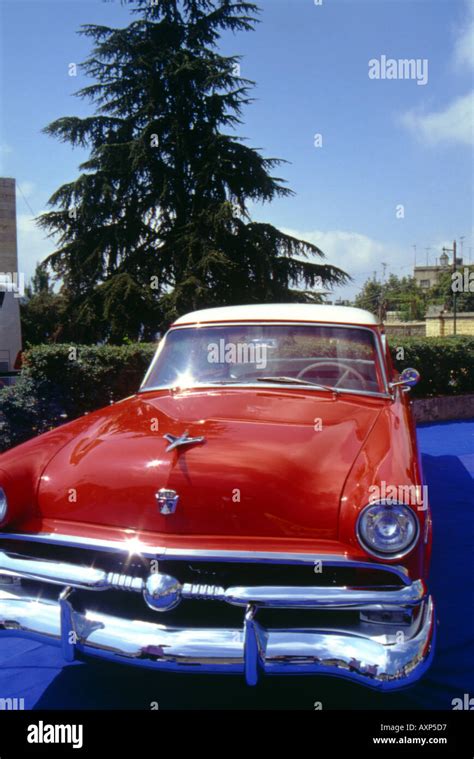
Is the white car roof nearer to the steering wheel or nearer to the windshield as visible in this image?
the windshield

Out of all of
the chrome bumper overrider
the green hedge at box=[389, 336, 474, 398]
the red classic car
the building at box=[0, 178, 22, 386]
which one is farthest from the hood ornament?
the building at box=[0, 178, 22, 386]

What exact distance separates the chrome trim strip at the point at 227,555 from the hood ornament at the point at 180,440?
430mm

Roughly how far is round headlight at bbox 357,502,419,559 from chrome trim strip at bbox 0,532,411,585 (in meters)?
0.06

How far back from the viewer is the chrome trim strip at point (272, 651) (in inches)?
85.8

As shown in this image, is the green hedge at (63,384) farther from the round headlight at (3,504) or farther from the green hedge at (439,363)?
the green hedge at (439,363)

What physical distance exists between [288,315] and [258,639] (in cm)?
228

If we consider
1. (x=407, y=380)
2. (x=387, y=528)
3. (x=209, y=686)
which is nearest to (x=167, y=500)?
(x=387, y=528)

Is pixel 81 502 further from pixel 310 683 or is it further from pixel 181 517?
pixel 310 683

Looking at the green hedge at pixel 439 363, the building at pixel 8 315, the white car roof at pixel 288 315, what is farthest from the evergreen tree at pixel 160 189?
the white car roof at pixel 288 315

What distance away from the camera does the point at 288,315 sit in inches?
159

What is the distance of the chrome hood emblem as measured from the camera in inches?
95.0

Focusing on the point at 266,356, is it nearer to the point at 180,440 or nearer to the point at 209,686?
the point at 180,440

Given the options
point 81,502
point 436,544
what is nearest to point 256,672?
point 81,502

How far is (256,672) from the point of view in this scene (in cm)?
219
